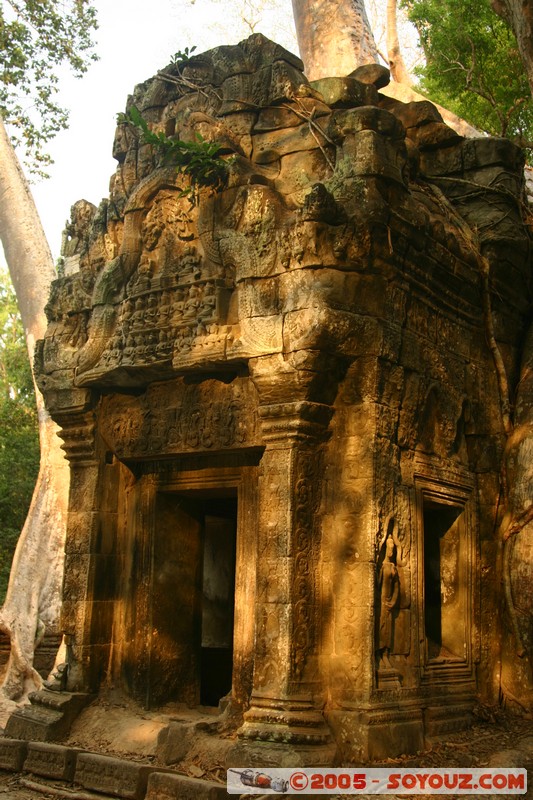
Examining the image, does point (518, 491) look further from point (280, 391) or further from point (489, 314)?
point (280, 391)

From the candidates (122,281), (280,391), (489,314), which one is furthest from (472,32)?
(280,391)

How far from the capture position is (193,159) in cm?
734

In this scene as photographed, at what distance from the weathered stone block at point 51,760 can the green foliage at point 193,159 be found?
4.39 metres

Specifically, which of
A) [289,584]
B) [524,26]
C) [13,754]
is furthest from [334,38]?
[13,754]

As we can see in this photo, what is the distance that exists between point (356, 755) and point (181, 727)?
55.6 inches

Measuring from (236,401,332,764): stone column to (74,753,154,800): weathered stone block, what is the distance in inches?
31.0

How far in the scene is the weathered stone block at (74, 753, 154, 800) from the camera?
6129 mm

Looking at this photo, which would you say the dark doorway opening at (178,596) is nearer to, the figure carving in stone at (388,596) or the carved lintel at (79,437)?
the carved lintel at (79,437)

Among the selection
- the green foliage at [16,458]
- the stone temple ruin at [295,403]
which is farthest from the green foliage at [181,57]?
the green foliage at [16,458]

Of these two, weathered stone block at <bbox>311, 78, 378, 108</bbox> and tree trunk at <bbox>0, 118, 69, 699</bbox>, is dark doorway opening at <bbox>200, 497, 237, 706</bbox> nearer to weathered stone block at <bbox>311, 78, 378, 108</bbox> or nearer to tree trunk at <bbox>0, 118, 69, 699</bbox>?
tree trunk at <bbox>0, 118, 69, 699</bbox>

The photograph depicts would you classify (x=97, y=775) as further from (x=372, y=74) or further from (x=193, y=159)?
(x=372, y=74)

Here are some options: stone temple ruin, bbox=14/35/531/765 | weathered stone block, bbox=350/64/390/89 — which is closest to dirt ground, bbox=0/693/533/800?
stone temple ruin, bbox=14/35/531/765

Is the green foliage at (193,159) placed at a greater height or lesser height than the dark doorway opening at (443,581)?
greater

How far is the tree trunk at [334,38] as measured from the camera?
1554cm
